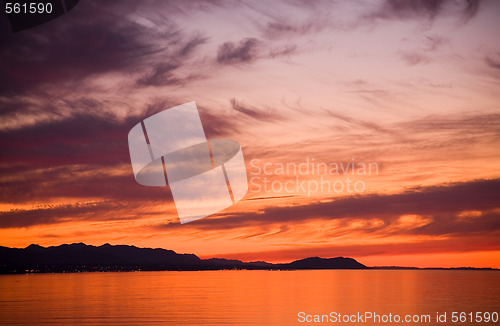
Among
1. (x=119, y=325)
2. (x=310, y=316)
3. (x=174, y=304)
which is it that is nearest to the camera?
(x=119, y=325)

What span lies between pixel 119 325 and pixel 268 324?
42.7 feet

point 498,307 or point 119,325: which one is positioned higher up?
point 119,325

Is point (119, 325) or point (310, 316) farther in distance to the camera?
point (310, 316)

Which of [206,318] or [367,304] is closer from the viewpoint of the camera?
[206,318]

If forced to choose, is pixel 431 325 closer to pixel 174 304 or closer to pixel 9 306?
pixel 174 304

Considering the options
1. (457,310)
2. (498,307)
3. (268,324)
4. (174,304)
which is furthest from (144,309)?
(498,307)

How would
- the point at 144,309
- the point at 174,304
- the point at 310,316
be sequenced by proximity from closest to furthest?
the point at 310,316, the point at 144,309, the point at 174,304

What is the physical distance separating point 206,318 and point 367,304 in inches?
1000

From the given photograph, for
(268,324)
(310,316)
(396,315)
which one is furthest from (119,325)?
(396,315)

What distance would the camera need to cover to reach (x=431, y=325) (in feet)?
159

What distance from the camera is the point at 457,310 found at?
60781 mm

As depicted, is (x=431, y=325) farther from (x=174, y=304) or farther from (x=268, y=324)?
(x=174, y=304)

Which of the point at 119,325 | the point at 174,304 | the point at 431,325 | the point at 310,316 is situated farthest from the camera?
the point at 174,304

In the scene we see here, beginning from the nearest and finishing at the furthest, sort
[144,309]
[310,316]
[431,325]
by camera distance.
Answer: [431,325]
[310,316]
[144,309]
